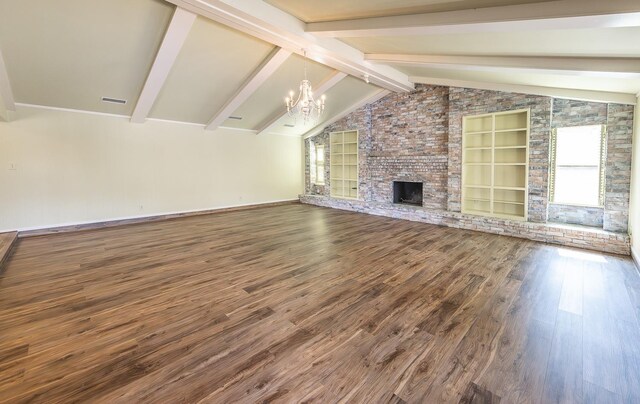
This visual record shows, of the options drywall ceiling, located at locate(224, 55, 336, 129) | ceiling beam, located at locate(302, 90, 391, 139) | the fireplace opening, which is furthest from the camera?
ceiling beam, located at locate(302, 90, 391, 139)

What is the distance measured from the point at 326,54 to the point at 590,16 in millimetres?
3665

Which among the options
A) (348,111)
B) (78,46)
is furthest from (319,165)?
(78,46)

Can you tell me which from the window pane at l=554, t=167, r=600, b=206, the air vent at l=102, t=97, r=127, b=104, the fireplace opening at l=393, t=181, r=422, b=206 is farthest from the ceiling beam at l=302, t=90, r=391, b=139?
the air vent at l=102, t=97, r=127, b=104

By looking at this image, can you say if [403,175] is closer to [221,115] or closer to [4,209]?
[221,115]

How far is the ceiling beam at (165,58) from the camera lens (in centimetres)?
417

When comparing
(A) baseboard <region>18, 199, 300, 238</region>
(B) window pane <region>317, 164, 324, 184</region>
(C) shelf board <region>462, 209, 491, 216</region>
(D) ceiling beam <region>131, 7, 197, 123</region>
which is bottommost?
(A) baseboard <region>18, 199, 300, 238</region>

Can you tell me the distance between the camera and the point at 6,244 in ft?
15.8

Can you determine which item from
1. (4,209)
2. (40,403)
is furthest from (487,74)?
(4,209)

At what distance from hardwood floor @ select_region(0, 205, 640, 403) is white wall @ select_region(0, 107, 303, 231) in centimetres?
186

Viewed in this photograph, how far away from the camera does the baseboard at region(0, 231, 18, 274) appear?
422cm

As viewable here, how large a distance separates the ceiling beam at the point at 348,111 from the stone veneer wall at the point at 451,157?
0.15 metres

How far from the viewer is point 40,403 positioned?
5.57 ft

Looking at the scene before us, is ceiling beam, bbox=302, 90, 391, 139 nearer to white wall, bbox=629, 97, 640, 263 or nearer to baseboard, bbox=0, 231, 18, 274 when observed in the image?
white wall, bbox=629, 97, 640, 263

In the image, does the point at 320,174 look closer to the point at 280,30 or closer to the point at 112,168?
the point at 112,168
